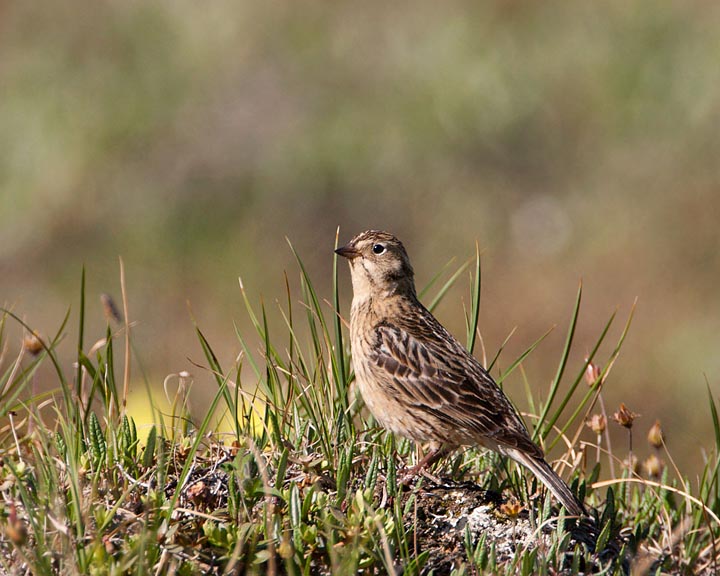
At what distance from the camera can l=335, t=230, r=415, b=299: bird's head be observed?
23.6 ft

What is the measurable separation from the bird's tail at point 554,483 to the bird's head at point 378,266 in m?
1.79

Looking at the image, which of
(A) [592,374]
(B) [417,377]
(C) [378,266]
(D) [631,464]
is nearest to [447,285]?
(B) [417,377]

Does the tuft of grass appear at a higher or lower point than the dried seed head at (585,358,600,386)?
lower

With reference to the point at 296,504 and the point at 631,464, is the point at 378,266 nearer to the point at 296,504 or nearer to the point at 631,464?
the point at 631,464

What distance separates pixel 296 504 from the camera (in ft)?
16.1

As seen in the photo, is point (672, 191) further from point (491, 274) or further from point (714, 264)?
point (491, 274)

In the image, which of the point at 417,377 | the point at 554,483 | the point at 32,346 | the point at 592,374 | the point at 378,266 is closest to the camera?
the point at 554,483

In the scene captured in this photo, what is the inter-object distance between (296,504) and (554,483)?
1.34 metres

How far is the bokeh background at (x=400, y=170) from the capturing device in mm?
13445

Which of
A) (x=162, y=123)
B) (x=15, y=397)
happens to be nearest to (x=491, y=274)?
(x=162, y=123)

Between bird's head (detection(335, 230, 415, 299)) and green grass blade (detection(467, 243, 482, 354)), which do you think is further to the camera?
bird's head (detection(335, 230, 415, 299))

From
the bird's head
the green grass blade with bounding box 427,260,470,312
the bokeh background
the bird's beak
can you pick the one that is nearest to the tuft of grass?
the green grass blade with bounding box 427,260,470,312

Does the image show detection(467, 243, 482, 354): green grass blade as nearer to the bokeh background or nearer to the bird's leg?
the bird's leg

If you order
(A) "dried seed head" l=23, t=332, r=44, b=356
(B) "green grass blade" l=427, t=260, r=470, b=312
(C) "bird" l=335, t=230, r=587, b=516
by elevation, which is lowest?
(C) "bird" l=335, t=230, r=587, b=516
